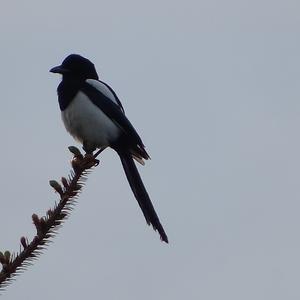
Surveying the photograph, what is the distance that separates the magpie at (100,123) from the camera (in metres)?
4.62

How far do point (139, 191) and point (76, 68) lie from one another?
1.22 meters

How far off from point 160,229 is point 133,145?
1.28 meters

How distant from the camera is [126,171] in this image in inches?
187

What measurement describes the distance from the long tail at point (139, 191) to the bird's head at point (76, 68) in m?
0.73

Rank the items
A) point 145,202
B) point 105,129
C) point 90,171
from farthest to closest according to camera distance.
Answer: point 105,129 → point 145,202 → point 90,171

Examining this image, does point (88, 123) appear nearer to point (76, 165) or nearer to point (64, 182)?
point (76, 165)

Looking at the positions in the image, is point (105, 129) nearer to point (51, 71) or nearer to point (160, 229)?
point (51, 71)

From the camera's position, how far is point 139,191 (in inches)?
178

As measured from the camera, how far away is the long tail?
3.77 m

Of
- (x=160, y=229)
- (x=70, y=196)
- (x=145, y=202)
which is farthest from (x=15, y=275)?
(x=145, y=202)

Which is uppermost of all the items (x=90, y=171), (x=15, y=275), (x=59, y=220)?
(x=90, y=171)

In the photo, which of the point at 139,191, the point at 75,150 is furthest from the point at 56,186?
the point at 139,191

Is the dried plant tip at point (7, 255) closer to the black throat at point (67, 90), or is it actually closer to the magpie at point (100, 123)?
the magpie at point (100, 123)

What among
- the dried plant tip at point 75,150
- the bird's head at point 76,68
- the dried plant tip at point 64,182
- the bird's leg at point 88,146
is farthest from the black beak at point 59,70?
the dried plant tip at point 64,182
